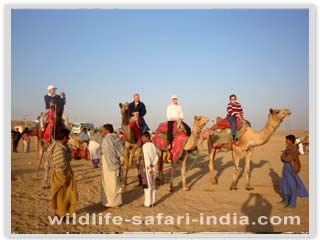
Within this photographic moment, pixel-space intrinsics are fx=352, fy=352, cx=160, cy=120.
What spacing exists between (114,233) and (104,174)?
55.7 inches

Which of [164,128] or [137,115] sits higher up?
[137,115]

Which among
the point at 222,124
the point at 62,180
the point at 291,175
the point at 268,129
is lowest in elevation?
the point at 291,175

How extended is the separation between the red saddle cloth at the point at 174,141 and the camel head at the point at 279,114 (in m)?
2.49

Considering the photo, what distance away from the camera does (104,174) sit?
322 inches

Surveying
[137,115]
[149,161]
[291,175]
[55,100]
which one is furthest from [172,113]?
[291,175]

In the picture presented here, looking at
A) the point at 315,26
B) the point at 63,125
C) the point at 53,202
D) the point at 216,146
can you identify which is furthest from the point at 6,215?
the point at 315,26

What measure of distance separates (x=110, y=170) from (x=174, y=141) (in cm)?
262

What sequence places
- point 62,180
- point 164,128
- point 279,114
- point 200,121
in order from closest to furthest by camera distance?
point 62,180 < point 279,114 < point 200,121 < point 164,128

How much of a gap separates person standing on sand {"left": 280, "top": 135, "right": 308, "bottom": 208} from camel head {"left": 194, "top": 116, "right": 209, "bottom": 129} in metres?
2.30

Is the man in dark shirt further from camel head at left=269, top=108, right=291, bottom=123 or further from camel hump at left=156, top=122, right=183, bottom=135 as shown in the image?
camel head at left=269, top=108, right=291, bottom=123

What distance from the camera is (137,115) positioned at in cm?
1048

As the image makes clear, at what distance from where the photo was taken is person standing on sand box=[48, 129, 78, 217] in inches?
279

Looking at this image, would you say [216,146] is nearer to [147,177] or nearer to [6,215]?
[147,177]

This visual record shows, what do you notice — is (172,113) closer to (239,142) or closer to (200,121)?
(200,121)
